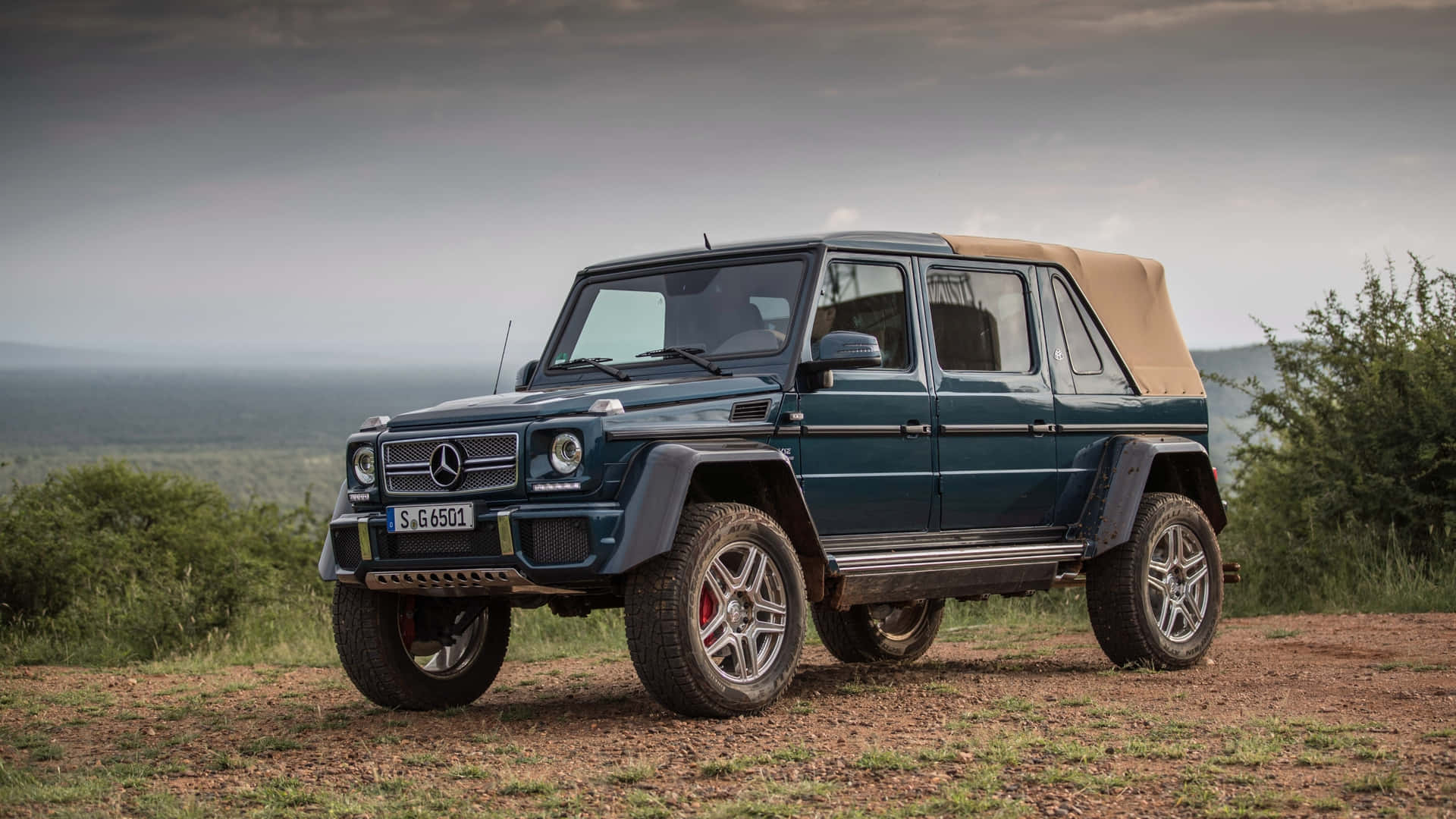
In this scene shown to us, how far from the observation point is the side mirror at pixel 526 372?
323 inches

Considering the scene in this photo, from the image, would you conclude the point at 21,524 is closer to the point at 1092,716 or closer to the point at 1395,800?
the point at 1092,716

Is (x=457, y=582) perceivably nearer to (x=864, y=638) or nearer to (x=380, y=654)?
(x=380, y=654)

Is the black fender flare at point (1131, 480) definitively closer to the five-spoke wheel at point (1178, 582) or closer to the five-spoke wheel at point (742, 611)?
the five-spoke wheel at point (1178, 582)

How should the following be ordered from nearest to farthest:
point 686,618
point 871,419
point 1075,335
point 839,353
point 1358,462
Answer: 1. point 686,618
2. point 839,353
3. point 871,419
4. point 1075,335
5. point 1358,462

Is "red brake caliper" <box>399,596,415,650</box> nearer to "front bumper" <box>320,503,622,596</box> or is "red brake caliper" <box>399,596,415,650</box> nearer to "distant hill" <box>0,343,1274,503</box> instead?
"front bumper" <box>320,503,622,596</box>

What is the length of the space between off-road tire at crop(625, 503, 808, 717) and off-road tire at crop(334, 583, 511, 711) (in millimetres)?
1404

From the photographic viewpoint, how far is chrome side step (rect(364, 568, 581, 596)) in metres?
6.37

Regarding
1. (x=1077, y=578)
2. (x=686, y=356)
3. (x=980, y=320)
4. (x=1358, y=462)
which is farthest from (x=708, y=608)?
(x=1358, y=462)

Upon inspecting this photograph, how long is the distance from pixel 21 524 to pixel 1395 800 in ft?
43.5

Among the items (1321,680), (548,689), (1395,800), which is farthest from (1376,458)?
(1395,800)

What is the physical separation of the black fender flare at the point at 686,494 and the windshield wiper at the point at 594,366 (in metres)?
0.84

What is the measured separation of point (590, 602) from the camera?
274 inches

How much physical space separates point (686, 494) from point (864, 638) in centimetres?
312

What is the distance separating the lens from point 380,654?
7219 millimetres
